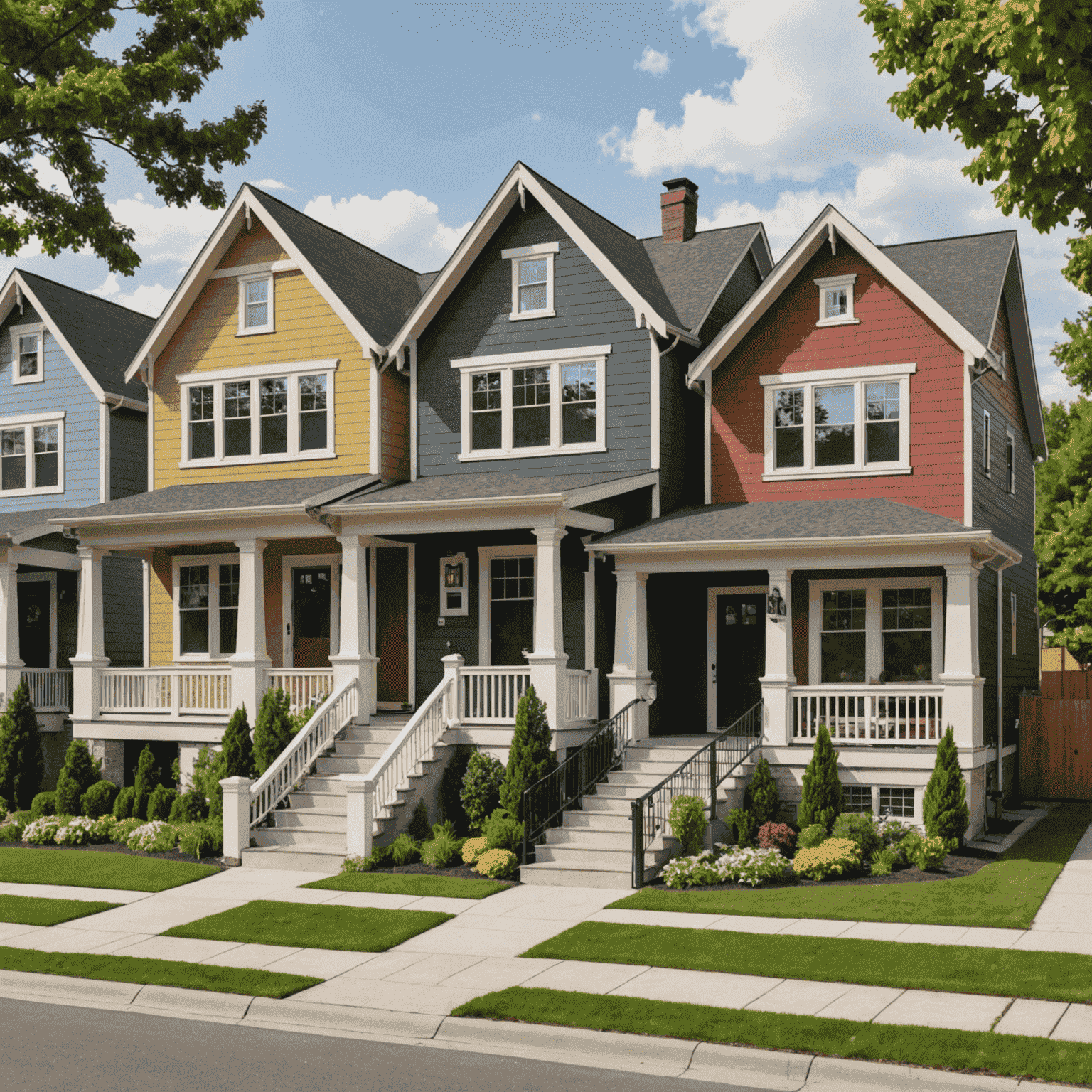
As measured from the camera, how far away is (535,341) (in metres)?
22.1

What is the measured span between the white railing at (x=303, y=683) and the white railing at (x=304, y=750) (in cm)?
70

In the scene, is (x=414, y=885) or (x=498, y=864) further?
(x=498, y=864)

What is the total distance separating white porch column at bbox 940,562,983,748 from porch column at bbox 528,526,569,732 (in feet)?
17.7

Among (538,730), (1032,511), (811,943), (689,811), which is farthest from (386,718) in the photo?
(1032,511)

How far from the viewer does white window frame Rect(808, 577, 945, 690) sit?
1977cm

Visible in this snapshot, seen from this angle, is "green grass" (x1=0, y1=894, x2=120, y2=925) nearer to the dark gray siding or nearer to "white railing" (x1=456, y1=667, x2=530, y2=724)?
"white railing" (x1=456, y1=667, x2=530, y2=724)

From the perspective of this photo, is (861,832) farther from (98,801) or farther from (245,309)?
(245,309)

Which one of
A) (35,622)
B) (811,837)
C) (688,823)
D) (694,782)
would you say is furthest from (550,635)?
(35,622)

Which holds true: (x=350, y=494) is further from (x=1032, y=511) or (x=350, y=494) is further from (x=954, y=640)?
(x=1032, y=511)

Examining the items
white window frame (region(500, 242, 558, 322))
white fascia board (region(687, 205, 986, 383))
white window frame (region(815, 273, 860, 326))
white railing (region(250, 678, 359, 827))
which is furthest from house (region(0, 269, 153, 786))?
white window frame (region(815, 273, 860, 326))

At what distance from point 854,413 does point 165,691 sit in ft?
41.9

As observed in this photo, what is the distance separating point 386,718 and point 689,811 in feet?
19.5

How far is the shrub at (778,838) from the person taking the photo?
16.7 metres

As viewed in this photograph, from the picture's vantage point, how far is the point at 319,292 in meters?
23.0
